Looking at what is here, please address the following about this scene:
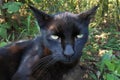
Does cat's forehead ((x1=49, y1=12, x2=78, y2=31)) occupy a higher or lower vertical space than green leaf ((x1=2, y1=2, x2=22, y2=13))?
lower

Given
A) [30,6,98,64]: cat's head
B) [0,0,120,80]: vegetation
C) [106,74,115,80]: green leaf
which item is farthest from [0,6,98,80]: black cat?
[0,0,120,80]: vegetation

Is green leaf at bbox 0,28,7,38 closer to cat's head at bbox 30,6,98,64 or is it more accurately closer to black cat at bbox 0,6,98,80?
black cat at bbox 0,6,98,80

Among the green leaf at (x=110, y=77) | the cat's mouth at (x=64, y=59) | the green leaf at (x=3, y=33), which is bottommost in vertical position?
the green leaf at (x=110, y=77)

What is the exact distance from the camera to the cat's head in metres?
2.87

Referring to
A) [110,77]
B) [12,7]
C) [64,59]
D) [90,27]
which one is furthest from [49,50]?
[90,27]

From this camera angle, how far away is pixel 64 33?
287 centimetres

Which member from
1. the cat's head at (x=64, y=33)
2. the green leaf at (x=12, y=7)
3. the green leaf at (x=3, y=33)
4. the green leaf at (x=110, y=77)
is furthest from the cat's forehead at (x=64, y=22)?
the green leaf at (x=3, y=33)

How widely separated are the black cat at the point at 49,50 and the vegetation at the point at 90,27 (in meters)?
0.64

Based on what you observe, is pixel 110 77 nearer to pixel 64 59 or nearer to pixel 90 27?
pixel 64 59

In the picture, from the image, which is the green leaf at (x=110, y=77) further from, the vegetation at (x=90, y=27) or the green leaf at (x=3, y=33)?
the green leaf at (x=3, y=33)

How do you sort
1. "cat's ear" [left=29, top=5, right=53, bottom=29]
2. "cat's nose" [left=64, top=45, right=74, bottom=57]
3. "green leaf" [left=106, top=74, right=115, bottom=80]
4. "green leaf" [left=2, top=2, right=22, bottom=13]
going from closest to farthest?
"cat's nose" [left=64, top=45, right=74, bottom=57] → "cat's ear" [left=29, top=5, right=53, bottom=29] → "green leaf" [left=106, top=74, right=115, bottom=80] → "green leaf" [left=2, top=2, right=22, bottom=13]

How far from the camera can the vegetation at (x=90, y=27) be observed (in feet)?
12.9

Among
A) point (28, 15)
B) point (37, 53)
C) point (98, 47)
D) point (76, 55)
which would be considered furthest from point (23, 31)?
point (76, 55)

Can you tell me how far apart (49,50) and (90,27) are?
175cm
